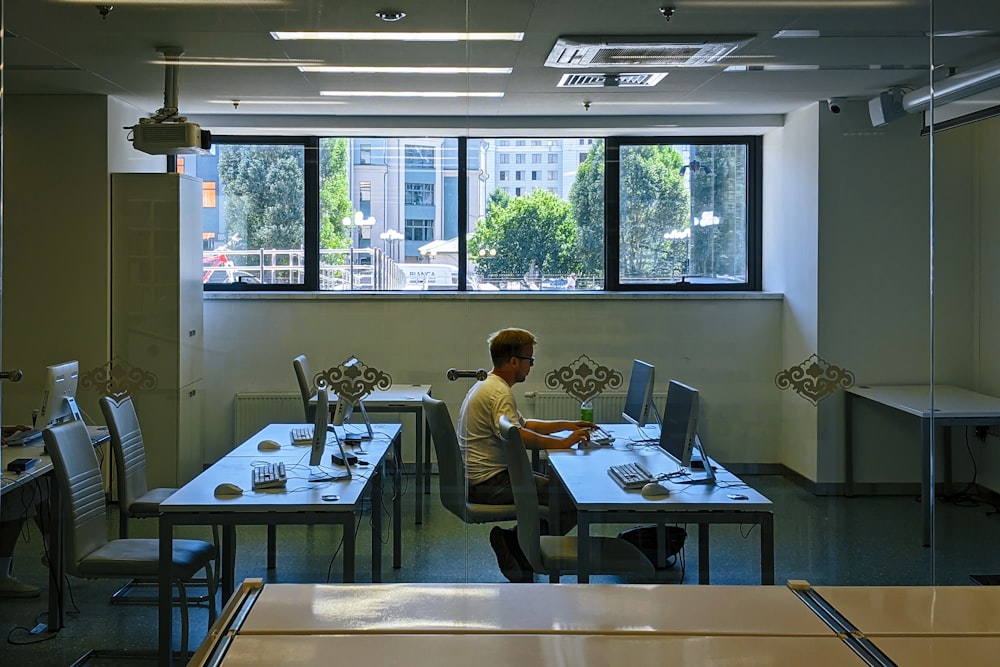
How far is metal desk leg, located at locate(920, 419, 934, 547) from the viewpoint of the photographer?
4.17 m

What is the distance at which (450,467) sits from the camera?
404 centimetres

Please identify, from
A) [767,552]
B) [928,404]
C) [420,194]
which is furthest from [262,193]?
[928,404]

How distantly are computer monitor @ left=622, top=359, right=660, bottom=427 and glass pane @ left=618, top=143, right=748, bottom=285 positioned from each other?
408 mm

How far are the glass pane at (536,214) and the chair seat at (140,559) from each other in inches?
65.1

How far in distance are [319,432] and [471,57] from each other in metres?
1.77

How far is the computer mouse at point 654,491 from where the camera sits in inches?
143

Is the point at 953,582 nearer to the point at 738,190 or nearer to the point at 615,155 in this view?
the point at 738,190

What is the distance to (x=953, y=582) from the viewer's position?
4.12m

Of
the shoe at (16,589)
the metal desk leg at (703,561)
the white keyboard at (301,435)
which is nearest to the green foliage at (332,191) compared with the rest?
the white keyboard at (301,435)

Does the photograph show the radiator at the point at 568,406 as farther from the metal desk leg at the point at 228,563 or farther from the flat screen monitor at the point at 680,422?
the metal desk leg at the point at 228,563

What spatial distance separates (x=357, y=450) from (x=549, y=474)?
86cm

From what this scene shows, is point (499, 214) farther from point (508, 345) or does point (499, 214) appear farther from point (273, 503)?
point (273, 503)

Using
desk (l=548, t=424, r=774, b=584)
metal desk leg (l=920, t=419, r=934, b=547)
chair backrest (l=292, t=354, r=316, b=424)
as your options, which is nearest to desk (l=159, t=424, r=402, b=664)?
chair backrest (l=292, t=354, r=316, b=424)

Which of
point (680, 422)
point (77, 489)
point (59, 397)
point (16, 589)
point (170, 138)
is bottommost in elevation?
point (16, 589)
